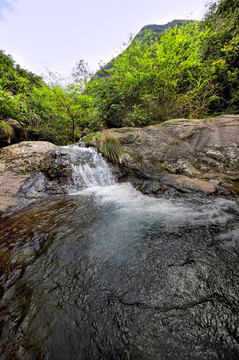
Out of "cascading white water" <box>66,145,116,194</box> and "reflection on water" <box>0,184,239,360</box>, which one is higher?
"cascading white water" <box>66,145,116,194</box>

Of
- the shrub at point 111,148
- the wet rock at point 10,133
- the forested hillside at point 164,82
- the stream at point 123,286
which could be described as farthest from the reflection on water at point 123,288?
the forested hillside at point 164,82

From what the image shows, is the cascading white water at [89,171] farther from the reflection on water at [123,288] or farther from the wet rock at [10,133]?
the wet rock at [10,133]

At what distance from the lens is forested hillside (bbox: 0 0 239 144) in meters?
4.27

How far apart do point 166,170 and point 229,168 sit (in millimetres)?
1559

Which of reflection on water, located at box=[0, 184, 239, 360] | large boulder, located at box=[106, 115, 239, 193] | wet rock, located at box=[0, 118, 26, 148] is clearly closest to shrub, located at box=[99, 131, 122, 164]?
large boulder, located at box=[106, 115, 239, 193]

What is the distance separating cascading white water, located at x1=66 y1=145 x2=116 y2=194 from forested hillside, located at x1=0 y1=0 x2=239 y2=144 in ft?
7.41

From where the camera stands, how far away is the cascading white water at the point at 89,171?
3713 millimetres

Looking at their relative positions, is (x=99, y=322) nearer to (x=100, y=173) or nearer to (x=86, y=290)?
→ (x=86, y=290)

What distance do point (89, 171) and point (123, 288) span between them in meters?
3.29

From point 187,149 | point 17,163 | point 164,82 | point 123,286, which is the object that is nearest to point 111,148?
point 187,149

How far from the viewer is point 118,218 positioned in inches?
82.5

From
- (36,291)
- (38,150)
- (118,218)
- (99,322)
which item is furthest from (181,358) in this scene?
(38,150)

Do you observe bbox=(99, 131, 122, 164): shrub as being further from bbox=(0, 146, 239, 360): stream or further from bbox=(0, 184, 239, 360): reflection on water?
bbox=(0, 184, 239, 360): reflection on water

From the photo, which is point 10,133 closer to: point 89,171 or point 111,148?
point 89,171
